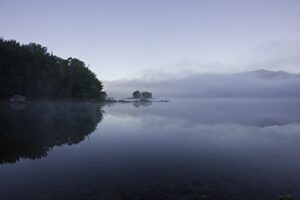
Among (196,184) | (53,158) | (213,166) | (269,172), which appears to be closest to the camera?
(196,184)

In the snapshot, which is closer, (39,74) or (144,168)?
(144,168)

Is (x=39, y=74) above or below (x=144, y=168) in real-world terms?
above

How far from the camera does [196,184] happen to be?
14.7 m

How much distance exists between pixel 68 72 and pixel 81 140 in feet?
348

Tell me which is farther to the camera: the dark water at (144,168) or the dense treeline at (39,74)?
the dense treeline at (39,74)

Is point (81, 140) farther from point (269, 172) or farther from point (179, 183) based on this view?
point (269, 172)

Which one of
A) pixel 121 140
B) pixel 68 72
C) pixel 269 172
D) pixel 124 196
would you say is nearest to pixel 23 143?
pixel 121 140

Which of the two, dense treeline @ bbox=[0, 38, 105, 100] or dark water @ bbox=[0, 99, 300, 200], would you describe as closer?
dark water @ bbox=[0, 99, 300, 200]

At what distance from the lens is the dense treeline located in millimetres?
98688

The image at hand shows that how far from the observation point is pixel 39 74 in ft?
357

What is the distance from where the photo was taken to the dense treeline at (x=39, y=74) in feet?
324

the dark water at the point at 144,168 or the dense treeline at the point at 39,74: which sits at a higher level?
the dense treeline at the point at 39,74

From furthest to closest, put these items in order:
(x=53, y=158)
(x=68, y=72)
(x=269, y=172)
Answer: (x=68, y=72), (x=53, y=158), (x=269, y=172)

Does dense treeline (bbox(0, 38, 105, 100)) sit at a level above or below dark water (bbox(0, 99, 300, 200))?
above
